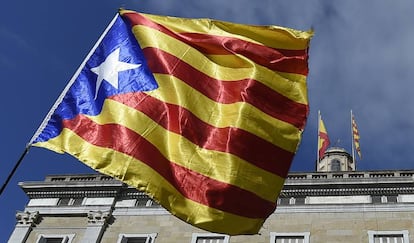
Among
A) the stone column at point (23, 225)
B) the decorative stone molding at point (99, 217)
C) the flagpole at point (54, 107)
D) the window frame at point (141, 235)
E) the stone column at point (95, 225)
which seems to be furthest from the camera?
the stone column at point (23, 225)

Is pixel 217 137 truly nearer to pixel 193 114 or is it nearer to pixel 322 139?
pixel 193 114

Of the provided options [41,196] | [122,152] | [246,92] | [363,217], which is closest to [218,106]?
[246,92]

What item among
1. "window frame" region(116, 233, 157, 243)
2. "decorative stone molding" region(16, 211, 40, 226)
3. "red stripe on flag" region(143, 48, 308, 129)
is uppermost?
"decorative stone molding" region(16, 211, 40, 226)

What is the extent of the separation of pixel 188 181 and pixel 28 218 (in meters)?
22.9

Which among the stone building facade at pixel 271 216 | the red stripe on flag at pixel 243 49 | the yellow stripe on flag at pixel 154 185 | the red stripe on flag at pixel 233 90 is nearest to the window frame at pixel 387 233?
the stone building facade at pixel 271 216

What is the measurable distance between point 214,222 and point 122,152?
9.07 feet

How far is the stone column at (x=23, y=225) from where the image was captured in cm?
3269

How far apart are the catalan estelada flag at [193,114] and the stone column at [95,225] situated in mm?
18109

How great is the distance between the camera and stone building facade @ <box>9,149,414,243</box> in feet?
94.8

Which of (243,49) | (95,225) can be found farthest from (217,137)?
(95,225)

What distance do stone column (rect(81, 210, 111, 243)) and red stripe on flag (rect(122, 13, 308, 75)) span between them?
60.3 feet

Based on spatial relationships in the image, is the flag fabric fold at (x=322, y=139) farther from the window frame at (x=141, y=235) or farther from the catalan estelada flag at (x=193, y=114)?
the catalan estelada flag at (x=193, y=114)

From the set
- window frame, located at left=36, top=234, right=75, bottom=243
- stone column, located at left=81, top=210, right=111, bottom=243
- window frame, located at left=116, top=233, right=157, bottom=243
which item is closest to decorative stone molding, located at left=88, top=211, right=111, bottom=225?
stone column, located at left=81, top=210, right=111, bottom=243

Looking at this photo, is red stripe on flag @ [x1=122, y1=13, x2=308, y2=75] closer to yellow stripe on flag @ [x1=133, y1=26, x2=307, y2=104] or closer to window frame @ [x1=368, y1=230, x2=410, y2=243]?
yellow stripe on flag @ [x1=133, y1=26, x2=307, y2=104]
